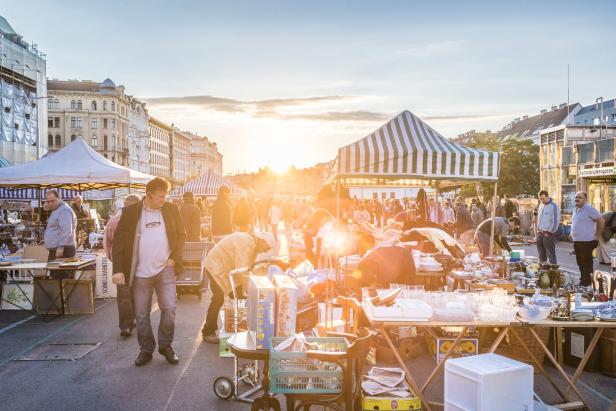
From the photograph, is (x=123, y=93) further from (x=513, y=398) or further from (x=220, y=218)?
(x=513, y=398)

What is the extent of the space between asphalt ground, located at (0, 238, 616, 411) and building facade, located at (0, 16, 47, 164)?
3810 cm

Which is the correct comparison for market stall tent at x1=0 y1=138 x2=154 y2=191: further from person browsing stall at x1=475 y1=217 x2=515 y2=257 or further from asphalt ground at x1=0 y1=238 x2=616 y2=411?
person browsing stall at x1=475 y1=217 x2=515 y2=257

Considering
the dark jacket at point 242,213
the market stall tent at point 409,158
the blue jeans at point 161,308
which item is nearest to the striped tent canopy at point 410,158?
the market stall tent at point 409,158

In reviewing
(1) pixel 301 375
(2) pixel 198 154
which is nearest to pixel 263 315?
(1) pixel 301 375

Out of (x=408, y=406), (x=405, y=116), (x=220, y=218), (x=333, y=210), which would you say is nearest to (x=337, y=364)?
(x=408, y=406)

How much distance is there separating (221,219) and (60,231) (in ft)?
12.4

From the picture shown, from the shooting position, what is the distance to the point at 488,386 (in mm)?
3996

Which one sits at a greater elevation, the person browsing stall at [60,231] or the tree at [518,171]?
the tree at [518,171]

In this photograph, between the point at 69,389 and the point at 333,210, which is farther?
the point at 333,210

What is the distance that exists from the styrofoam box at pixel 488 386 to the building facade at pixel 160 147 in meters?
109

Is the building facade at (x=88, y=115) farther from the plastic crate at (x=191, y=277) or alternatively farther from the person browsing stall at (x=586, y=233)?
the person browsing stall at (x=586, y=233)

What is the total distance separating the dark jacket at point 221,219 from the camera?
12391 millimetres

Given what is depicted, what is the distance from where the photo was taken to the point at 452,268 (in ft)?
26.3

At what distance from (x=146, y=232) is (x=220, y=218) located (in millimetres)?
6351
